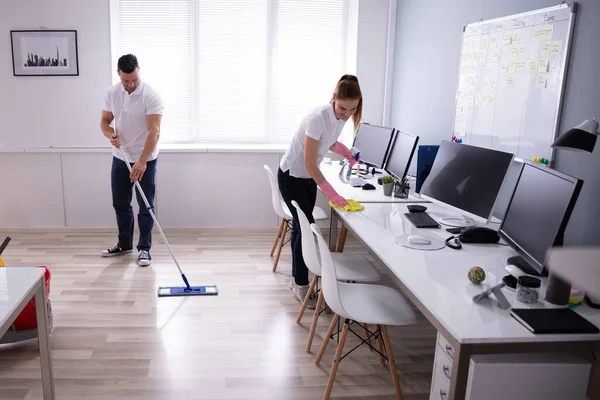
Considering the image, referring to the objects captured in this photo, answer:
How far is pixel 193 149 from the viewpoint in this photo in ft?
15.7

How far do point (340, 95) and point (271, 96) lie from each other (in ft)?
7.75

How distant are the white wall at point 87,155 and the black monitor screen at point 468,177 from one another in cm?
227

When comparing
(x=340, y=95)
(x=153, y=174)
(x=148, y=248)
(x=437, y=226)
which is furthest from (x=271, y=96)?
(x=437, y=226)

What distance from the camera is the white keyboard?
3652 mm

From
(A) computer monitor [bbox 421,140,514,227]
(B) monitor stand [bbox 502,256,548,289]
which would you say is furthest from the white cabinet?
(A) computer monitor [bbox 421,140,514,227]

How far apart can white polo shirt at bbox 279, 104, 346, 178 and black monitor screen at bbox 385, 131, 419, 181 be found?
0.58 metres

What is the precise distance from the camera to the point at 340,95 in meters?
2.77

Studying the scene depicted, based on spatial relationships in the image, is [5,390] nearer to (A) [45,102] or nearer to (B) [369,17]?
(A) [45,102]

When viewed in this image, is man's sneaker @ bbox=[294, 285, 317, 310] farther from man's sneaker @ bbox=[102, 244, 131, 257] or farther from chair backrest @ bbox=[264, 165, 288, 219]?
man's sneaker @ bbox=[102, 244, 131, 257]

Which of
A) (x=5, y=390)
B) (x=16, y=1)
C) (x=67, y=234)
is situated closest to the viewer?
(x=5, y=390)

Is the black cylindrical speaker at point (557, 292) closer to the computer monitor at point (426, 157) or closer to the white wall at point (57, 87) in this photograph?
the computer monitor at point (426, 157)

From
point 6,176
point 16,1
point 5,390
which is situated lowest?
point 5,390

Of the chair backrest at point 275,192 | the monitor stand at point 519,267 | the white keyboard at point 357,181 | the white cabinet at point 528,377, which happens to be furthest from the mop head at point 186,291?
the white cabinet at point 528,377

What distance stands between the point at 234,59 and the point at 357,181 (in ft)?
6.61
